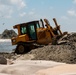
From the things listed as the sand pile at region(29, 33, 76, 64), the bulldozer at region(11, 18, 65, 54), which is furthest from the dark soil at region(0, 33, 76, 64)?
the bulldozer at region(11, 18, 65, 54)

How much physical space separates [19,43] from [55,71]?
16645mm

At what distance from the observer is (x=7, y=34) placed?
9619 cm

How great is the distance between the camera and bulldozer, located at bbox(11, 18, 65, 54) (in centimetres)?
2677

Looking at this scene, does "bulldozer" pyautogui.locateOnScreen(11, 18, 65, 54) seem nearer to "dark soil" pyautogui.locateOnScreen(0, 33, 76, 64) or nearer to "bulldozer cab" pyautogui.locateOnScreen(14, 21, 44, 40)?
"bulldozer cab" pyautogui.locateOnScreen(14, 21, 44, 40)

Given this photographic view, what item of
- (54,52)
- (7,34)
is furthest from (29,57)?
(7,34)

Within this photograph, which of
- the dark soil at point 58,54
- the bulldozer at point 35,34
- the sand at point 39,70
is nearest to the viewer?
the sand at point 39,70

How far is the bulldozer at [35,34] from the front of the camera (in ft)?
87.8

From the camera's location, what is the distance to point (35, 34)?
27.3 meters

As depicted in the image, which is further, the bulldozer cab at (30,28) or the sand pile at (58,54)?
the bulldozer cab at (30,28)

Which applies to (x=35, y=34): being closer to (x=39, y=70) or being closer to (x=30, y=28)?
(x=30, y=28)

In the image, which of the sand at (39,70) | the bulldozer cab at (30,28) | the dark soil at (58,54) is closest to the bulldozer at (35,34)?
the bulldozer cab at (30,28)

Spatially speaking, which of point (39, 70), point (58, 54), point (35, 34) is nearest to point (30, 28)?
point (35, 34)

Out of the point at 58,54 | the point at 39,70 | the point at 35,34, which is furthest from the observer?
the point at 35,34

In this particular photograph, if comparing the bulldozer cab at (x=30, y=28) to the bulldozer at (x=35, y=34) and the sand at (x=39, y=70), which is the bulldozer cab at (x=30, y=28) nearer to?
the bulldozer at (x=35, y=34)
